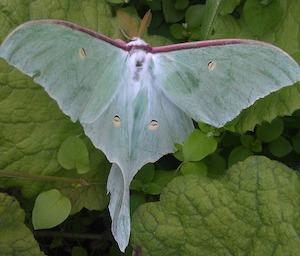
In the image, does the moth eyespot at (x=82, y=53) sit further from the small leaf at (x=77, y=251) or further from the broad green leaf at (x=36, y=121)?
the small leaf at (x=77, y=251)

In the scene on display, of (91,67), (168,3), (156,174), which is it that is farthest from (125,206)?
(168,3)

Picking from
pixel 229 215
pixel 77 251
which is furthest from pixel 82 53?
pixel 77 251

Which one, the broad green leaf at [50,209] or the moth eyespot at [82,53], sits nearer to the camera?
the moth eyespot at [82,53]

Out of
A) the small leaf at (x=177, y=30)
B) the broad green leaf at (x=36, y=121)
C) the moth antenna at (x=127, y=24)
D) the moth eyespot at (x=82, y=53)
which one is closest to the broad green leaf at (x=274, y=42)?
the small leaf at (x=177, y=30)

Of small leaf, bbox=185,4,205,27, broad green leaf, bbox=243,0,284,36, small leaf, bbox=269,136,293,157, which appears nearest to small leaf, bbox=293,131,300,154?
small leaf, bbox=269,136,293,157

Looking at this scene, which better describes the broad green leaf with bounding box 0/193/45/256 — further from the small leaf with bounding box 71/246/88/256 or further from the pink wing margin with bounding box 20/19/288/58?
the pink wing margin with bounding box 20/19/288/58

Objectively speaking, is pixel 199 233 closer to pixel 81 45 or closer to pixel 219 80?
pixel 219 80

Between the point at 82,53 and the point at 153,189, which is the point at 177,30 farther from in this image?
the point at 82,53
